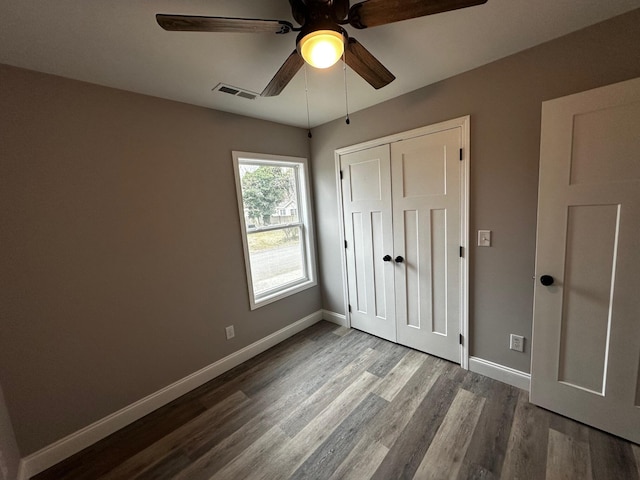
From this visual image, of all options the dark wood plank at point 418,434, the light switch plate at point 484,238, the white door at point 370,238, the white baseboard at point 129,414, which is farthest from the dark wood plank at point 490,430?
the white baseboard at point 129,414

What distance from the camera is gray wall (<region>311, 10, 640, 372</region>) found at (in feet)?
4.95

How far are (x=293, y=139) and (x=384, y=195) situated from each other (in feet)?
4.17

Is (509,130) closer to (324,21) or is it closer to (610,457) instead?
(324,21)

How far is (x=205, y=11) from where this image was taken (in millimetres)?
1234

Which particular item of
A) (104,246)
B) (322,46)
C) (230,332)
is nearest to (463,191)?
(322,46)

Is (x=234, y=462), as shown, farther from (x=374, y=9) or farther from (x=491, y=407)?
(x=374, y=9)

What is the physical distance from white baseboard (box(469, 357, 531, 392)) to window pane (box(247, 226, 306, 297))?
6.50 feet

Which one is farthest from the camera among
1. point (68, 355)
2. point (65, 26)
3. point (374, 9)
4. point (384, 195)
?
point (384, 195)

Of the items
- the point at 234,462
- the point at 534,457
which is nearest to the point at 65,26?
the point at 234,462

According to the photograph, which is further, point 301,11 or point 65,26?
point 65,26

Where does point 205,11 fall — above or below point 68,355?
above

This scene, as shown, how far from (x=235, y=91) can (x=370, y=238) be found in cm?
183

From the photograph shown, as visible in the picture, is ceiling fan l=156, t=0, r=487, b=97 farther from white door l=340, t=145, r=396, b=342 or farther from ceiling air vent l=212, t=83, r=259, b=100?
white door l=340, t=145, r=396, b=342

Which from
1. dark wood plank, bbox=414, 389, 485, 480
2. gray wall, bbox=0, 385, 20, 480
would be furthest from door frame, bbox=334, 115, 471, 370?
gray wall, bbox=0, 385, 20, 480
